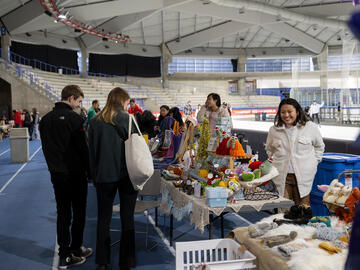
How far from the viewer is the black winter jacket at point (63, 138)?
3.15 m

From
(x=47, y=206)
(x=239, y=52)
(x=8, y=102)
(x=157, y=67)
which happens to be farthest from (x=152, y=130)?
(x=239, y=52)

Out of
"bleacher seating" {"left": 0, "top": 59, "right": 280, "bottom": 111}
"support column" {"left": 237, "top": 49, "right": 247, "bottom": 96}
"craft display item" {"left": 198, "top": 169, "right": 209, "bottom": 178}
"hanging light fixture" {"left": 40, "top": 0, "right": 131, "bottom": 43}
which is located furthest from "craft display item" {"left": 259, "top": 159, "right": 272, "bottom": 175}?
"support column" {"left": 237, "top": 49, "right": 247, "bottom": 96}

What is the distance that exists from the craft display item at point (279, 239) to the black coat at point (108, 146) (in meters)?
1.35

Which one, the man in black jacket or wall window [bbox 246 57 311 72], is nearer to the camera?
the man in black jacket

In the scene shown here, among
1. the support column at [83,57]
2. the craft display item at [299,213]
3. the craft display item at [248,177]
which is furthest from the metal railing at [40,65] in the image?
the craft display item at [299,213]

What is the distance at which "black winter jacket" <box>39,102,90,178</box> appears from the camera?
315 centimetres

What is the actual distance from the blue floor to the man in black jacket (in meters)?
0.53

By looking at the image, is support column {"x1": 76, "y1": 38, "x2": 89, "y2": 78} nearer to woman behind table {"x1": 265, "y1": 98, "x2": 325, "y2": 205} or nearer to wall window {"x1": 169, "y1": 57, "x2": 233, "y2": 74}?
wall window {"x1": 169, "y1": 57, "x2": 233, "y2": 74}

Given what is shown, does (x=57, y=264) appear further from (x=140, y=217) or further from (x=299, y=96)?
(x=299, y=96)

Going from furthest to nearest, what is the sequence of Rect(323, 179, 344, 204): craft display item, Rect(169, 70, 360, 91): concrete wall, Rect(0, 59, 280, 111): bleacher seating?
Rect(169, 70, 360, 91): concrete wall → Rect(0, 59, 280, 111): bleacher seating → Rect(323, 179, 344, 204): craft display item

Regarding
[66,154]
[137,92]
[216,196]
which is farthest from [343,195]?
[137,92]

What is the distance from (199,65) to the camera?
34906 mm

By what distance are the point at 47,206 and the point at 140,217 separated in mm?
1665

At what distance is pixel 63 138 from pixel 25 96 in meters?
Answer: 17.9
